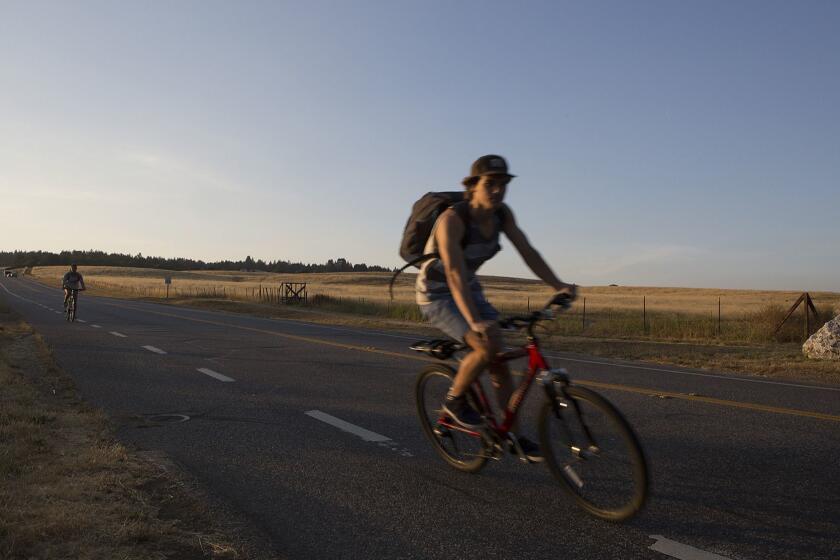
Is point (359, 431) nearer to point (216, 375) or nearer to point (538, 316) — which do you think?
point (538, 316)

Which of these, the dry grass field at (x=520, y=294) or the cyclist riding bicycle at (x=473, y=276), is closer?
the cyclist riding bicycle at (x=473, y=276)

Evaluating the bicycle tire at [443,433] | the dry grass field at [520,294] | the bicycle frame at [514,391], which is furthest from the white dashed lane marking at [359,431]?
the dry grass field at [520,294]

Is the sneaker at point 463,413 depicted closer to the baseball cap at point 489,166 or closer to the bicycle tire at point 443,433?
the bicycle tire at point 443,433

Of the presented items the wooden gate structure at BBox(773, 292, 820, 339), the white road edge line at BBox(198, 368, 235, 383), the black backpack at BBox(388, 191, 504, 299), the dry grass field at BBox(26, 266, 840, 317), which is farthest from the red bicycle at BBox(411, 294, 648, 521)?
the dry grass field at BBox(26, 266, 840, 317)

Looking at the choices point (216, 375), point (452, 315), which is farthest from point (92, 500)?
point (216, 375)

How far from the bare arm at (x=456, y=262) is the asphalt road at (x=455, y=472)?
120 centimetres

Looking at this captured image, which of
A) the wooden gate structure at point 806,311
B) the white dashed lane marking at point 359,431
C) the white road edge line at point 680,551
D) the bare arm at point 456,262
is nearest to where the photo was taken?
the white road edge line at point 680,551

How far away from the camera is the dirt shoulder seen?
355cm

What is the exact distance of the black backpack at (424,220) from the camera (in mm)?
4422

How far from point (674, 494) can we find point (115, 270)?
149023 millimetres

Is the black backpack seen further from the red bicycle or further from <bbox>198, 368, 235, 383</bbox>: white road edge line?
<bbox>198, 368, 235, 383</bbox>: white road edge line

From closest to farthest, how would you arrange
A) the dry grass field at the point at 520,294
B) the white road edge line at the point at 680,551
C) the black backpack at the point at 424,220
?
the white road edge line at the point at 680,551 < the black backpack at the point at 424,220 < the dry grass field at the point at 520,294

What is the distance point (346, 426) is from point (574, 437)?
308 centimetres

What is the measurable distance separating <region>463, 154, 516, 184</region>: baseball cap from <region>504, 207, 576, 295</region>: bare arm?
381 mm
